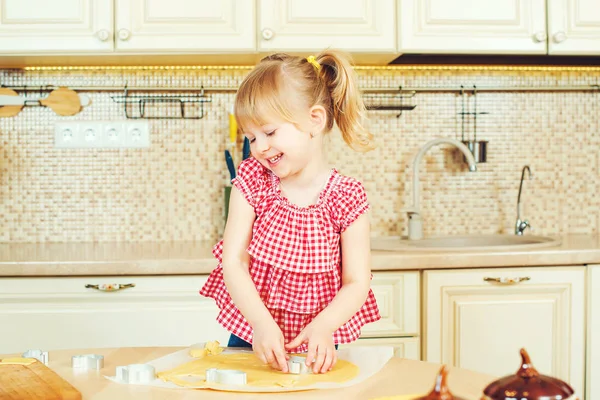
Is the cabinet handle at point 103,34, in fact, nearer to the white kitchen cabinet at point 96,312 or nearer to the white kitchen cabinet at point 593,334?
the white kitchen cabinet at point 96,312

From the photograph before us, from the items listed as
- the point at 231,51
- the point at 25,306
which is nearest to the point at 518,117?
the point at 231,51

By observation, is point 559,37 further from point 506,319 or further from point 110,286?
point 110,286

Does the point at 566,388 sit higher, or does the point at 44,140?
the point at 44,140

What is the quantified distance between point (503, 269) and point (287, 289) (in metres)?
1.00

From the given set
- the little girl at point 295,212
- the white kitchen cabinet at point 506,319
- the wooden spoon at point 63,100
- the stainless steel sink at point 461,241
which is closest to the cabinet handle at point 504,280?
the white kitchen cabinet at point 506,319

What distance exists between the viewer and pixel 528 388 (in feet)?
1.78

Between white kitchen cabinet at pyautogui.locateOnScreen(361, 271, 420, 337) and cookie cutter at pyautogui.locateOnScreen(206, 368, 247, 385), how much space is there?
A: 116cm

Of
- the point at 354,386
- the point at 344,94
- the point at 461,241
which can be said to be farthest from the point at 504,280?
the point at 354,386

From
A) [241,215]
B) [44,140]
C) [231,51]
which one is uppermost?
[231,51]

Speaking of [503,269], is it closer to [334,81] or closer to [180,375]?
[334,81]

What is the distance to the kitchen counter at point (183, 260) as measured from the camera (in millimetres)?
1997

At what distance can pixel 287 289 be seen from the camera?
1.31 metres

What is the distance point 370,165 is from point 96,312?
109 cm

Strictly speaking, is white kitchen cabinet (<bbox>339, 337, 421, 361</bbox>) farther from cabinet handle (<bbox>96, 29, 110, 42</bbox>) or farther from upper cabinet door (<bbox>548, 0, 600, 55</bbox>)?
cabinet handle (<bbox>96, 29, 110, 42</bbox>)
